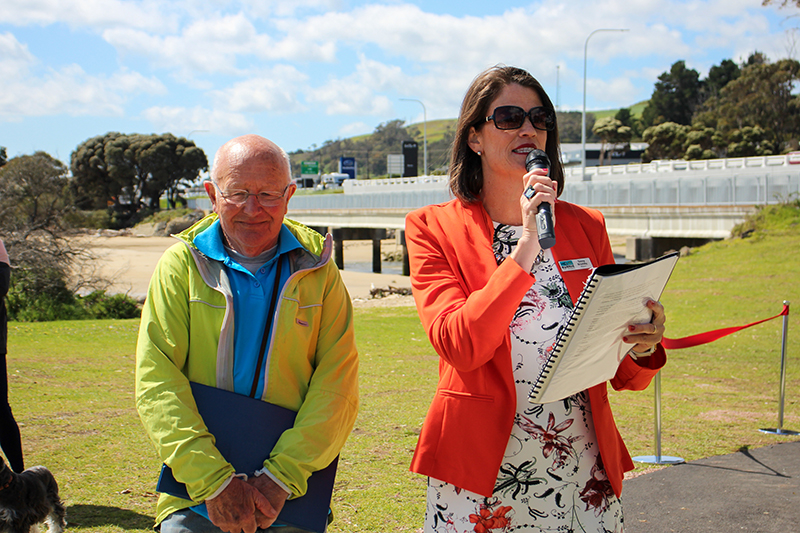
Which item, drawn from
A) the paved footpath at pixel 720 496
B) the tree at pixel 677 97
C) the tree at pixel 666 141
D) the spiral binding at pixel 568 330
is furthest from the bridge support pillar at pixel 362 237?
the tree at pixel 677 97

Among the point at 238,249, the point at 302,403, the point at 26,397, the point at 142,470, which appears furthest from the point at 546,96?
the point at 26,397

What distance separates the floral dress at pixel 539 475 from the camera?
→ 2176 millimetres

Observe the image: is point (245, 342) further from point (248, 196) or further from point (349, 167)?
point (349, 167)

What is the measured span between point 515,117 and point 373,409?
497 centimetres

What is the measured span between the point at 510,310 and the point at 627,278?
343mm

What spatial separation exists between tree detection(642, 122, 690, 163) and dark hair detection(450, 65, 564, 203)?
68.9m

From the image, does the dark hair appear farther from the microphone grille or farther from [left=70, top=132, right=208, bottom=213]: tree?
[left=70, top=132, right=208, bottom=213]: tree

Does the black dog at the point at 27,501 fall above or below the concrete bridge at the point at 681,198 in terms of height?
below

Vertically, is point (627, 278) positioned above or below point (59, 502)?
above

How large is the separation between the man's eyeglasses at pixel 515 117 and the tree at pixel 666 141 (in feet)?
226

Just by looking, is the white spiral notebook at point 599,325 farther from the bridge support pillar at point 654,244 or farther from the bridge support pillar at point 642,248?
the bridge support pillar at point 642,248

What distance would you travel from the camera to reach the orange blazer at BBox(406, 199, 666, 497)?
6.66ft

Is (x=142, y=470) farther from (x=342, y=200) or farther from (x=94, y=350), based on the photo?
(x=342, y=200)

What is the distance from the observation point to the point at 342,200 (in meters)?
45.0
